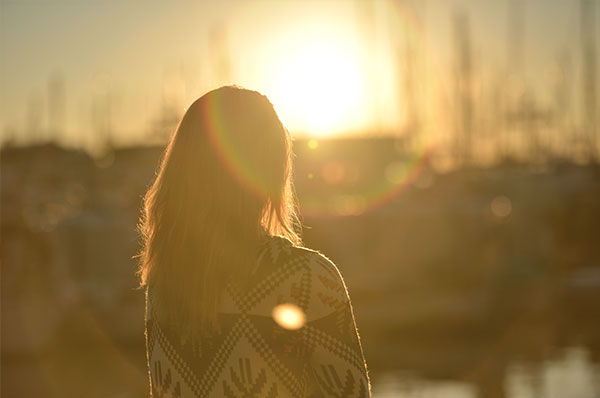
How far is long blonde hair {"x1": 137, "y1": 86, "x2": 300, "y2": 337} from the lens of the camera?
213cm

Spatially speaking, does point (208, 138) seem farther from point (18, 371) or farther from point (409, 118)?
point (409, 118)

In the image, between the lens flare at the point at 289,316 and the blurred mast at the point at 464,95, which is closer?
the lens flare at the point at 289,316

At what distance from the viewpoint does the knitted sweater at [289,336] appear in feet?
6.77

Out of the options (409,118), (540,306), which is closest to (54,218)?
(540,306)

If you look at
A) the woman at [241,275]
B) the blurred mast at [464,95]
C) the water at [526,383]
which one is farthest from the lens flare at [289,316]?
the blurred mast at [464,95]

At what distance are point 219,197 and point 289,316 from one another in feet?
0.91

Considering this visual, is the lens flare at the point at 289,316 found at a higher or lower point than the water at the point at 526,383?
higher

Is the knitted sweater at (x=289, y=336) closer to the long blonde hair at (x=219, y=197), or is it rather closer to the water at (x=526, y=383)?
the long blonde hair at (x=219, y=197)

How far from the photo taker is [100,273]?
73.7 ft

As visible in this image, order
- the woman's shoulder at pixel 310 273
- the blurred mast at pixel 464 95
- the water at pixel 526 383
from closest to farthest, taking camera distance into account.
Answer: the woman's shoulder at pixel 310 273 → the water at pixel 526 383 → the blurred mast at pixel 464 95

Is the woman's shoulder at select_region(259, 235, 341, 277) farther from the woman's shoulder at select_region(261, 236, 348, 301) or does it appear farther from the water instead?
the water

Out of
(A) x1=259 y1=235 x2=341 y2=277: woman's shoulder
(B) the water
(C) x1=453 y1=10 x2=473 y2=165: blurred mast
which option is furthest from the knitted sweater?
(C) x1=453 y1=10 x2=473 y2=165: blurred mast

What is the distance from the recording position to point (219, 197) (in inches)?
84.4

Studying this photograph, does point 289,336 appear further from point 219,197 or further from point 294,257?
point 219,197
